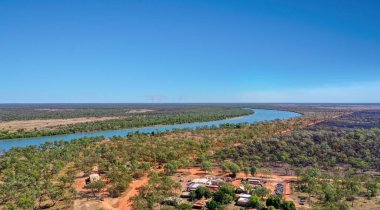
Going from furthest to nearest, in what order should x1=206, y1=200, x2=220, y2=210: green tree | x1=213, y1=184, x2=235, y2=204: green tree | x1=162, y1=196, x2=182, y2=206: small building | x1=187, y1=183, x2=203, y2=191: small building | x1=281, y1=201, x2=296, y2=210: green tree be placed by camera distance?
x1=187, y1=183, x2=203, y2=191: small building
x1=213, y1=184, x2=235, y2=204: green tree
x1=162, y1=196, x2=182, y2=206: small building
x1=206, y1=200, x2=220, y2=210: green tree
x1=281, y1=201, x2=296, y2=210: green tree

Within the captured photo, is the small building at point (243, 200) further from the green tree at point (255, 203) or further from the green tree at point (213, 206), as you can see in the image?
the green tree at point (213, 206)

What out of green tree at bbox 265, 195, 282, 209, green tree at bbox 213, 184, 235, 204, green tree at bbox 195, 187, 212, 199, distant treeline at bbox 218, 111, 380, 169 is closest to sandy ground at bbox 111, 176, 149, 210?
green tree at bbox 195, 187, 212, 199

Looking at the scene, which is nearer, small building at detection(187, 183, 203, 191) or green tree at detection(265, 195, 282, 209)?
green tree at detection(265, 195, 282, 209)

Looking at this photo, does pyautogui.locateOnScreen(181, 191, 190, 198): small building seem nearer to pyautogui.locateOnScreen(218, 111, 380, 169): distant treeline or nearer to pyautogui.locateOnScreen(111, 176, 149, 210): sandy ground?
pyautogui.locateOnScreen(111, 176, 149, 210): sandy ground

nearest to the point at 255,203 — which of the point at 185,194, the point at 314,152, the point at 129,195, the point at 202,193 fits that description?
the point at 202,193

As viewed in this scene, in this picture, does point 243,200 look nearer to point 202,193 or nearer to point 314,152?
point 202,193

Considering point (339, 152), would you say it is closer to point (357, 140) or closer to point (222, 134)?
point (357, 140)

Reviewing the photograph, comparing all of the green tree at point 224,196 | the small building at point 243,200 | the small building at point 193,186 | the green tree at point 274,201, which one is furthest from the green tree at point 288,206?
the small building at point 193,186

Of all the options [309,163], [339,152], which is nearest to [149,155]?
[309,163]

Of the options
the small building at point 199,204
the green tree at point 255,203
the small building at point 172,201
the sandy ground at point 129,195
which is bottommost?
the sandy ground at point 129,195

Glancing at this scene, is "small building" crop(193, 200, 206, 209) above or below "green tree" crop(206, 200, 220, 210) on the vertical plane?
below
